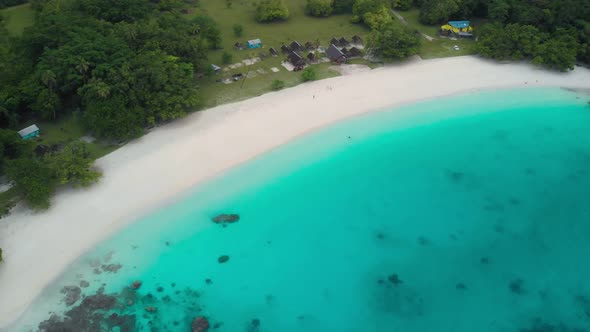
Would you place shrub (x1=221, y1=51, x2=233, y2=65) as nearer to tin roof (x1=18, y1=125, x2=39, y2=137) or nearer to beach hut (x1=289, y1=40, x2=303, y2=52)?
beach hut (x1=289, y1=40, x2=303, y2=52)

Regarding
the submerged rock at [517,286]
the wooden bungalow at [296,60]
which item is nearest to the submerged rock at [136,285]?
the submerged rock at [517,286]

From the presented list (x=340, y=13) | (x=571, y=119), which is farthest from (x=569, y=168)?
(x=340, y=13)

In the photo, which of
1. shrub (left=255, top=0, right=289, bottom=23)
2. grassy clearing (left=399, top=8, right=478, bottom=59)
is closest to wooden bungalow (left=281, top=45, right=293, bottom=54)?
shrub (left=255, top=0, right=289, bottom=23)

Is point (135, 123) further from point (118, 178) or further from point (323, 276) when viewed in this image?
point (323, 276)

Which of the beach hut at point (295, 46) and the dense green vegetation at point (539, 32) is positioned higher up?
the beach hut at point (295, 46)

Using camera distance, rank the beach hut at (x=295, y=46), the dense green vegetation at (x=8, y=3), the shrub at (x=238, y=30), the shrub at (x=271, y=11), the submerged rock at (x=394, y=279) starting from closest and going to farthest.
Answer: the submerged rock at (x=394, y=279) → the beach hut at (x=295, y=46) → the shrub at (x=238, y=30) → the shrub at (x=271, y=11) → the dense green vegetation at (x=8, y=3)

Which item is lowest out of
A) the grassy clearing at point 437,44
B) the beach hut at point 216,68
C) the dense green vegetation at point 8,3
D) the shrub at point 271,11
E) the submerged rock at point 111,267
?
the submerged rock at point 111,267

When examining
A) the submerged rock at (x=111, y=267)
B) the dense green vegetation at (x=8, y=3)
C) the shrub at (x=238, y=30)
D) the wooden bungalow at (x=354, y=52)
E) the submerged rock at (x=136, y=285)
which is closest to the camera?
the submerged rock at (x=136, y=285)

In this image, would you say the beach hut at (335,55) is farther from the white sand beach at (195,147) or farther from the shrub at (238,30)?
the shrub at (238,30)
